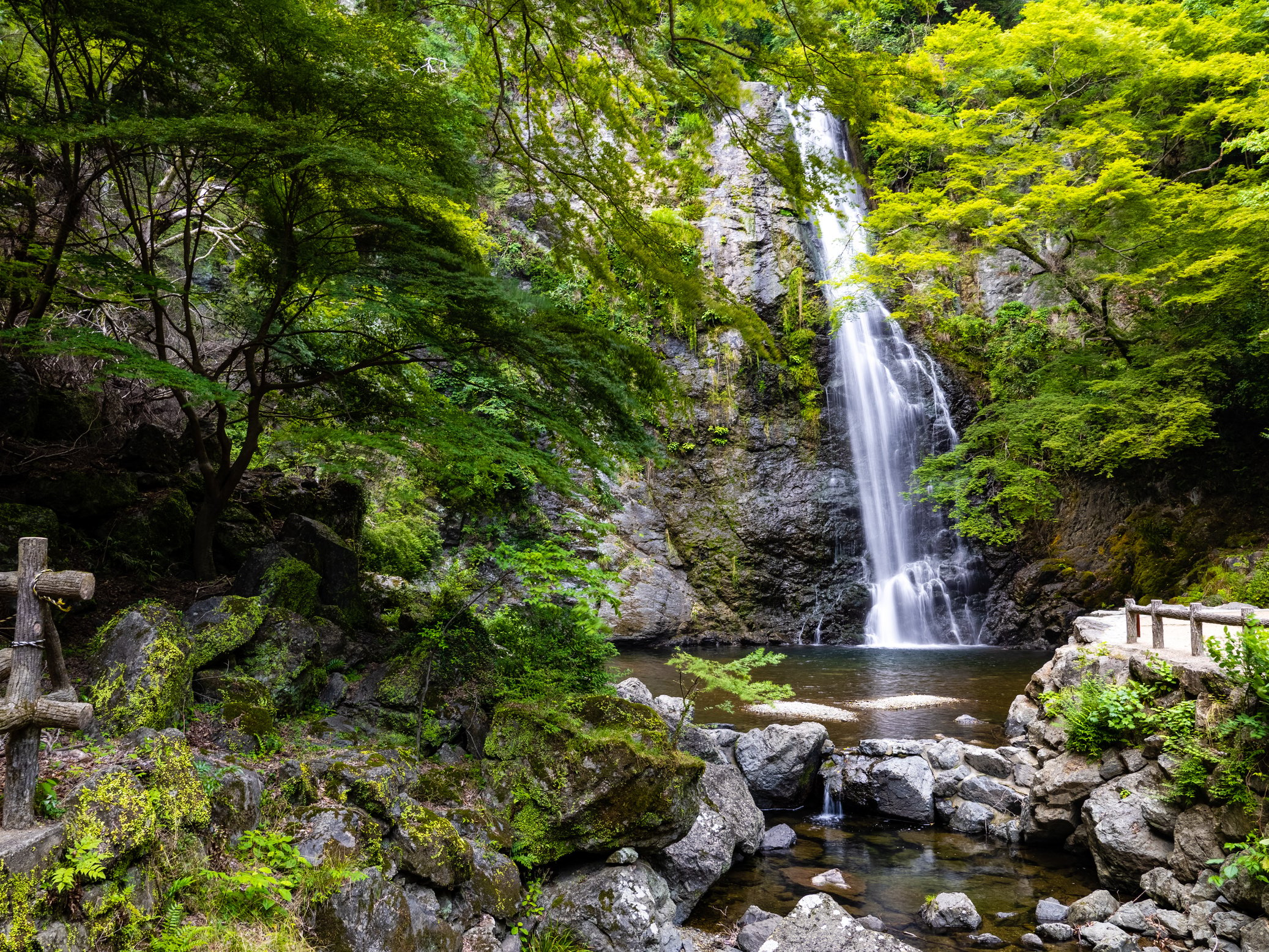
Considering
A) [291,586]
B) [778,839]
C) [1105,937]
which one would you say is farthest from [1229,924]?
[291,586]

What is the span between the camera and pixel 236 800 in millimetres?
3727

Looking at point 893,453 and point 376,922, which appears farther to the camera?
point 893,453

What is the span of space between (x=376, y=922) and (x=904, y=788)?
5.87 meters

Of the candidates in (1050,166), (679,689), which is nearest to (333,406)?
(679,689)

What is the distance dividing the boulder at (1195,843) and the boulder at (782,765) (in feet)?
11.0

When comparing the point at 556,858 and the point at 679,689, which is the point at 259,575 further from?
the point at 679,689

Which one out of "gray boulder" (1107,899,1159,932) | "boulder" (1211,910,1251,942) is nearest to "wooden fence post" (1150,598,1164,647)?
"gray boulder" (1107,899,1159,932)

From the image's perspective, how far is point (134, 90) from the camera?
17.0 feet

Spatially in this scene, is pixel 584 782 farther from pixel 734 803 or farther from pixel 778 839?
pixel 778 839

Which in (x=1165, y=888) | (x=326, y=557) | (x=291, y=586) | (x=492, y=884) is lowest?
(x=1165, y=888)

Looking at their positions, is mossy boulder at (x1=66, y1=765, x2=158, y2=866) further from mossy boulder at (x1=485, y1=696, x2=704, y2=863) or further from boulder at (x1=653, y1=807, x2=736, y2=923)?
boulder at (x1=653, y1=807, x2=736, y2=923)

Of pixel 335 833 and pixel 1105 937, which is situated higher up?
pixel 335 833

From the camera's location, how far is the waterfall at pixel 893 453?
720 inches

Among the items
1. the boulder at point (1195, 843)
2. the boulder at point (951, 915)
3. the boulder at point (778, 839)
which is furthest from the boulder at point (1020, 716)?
the boulder at point (951, 915)
